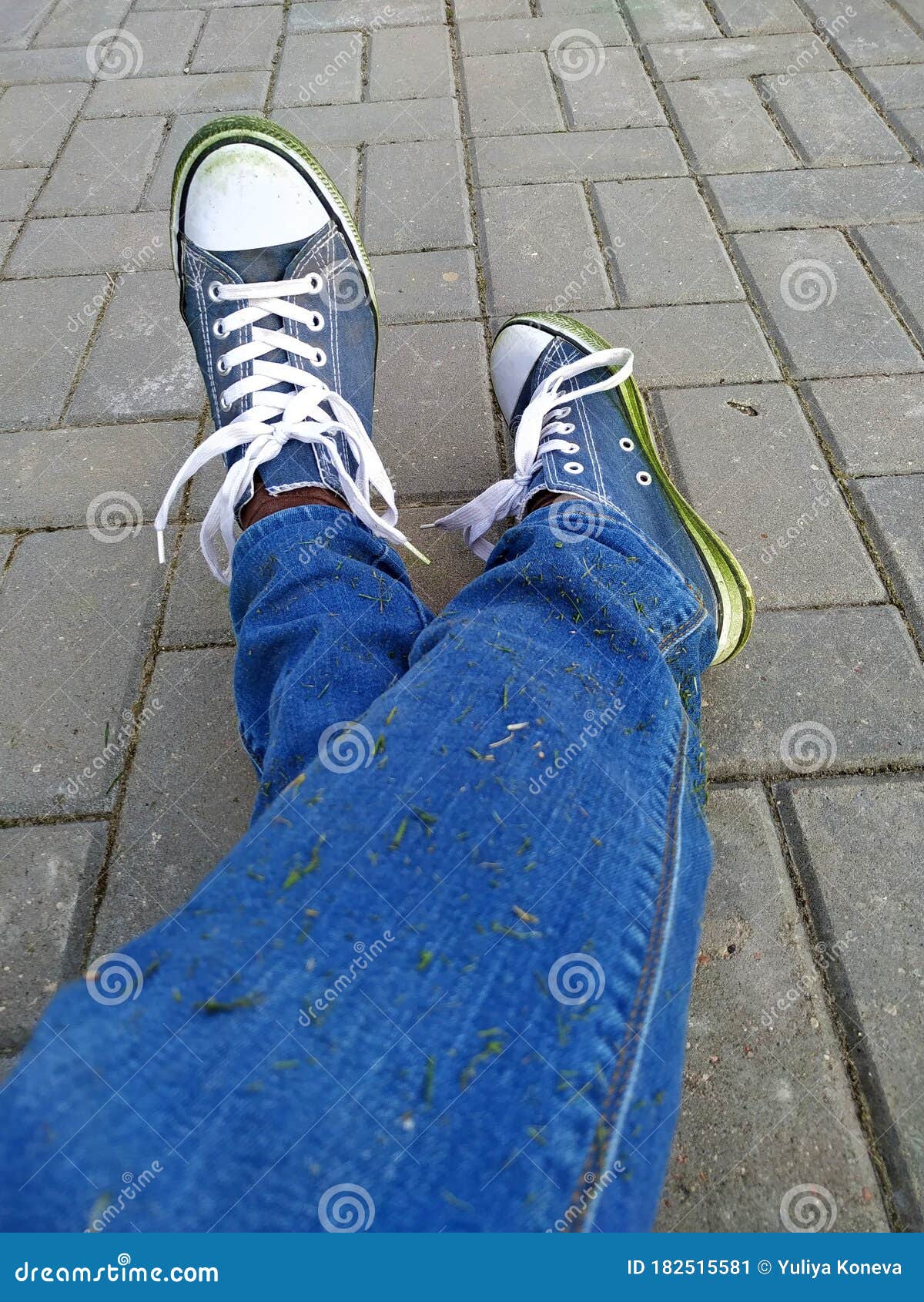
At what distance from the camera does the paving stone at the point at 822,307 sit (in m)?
1.97

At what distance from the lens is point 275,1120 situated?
0.73 meters

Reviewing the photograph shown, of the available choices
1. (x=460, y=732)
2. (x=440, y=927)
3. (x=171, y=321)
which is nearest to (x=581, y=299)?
(x=171, y=321)

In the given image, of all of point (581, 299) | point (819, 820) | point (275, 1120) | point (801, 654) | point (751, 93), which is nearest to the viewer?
point (275, 1120)

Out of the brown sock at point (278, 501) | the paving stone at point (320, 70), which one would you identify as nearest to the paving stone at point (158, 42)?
the paving stone at point (320, 70)

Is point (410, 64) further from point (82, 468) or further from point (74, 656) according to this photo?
point (74, 656)

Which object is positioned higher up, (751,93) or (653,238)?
(751,93)

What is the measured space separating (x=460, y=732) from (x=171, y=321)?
165 centimetres

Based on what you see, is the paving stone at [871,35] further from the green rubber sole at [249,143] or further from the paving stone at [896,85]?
the green rubber sole at [249,143]

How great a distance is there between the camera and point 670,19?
122 inches

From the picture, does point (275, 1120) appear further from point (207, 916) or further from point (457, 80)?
point (457, 80)
